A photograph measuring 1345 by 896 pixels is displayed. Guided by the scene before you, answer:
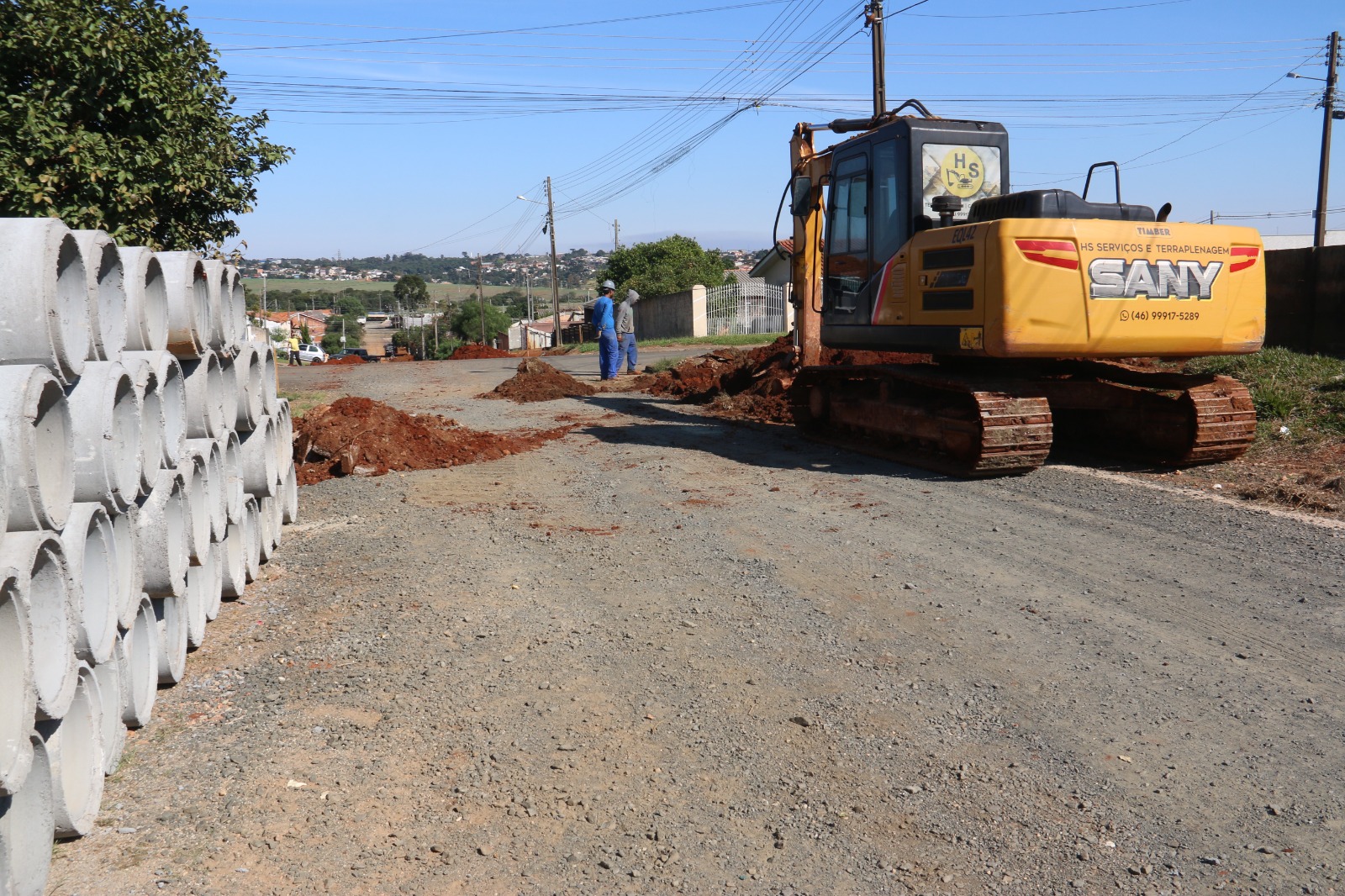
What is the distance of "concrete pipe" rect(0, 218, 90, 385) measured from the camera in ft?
11.8

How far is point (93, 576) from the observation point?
3959 millimetres

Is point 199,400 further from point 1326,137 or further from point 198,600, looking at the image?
point 1326,137

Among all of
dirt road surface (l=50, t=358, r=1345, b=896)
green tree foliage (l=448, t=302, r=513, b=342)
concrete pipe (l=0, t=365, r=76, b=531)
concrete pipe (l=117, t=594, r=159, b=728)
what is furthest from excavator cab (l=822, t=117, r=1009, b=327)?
green tree foliage (l=448, t=302, r=513, b=342)

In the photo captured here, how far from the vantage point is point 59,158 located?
791 cm

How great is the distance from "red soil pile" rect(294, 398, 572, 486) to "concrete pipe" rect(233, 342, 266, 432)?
124 inches

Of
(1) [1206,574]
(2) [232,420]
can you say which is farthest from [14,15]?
(1) [1206,574]

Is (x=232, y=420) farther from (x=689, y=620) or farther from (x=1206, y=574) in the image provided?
(x=1206, y=574)

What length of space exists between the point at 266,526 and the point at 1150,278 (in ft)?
23.7

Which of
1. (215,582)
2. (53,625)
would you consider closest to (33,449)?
(53,625)

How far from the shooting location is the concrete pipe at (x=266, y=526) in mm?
7234

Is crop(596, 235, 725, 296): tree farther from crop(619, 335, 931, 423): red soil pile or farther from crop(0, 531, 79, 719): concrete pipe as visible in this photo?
crop(0, 531, 79, 719): concrete pipe

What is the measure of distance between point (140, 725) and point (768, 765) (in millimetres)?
2606

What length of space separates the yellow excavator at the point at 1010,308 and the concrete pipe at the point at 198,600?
241 inches

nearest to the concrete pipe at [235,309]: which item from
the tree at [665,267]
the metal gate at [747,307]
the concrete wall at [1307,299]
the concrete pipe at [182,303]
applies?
the concrete pipe at [182,303]
